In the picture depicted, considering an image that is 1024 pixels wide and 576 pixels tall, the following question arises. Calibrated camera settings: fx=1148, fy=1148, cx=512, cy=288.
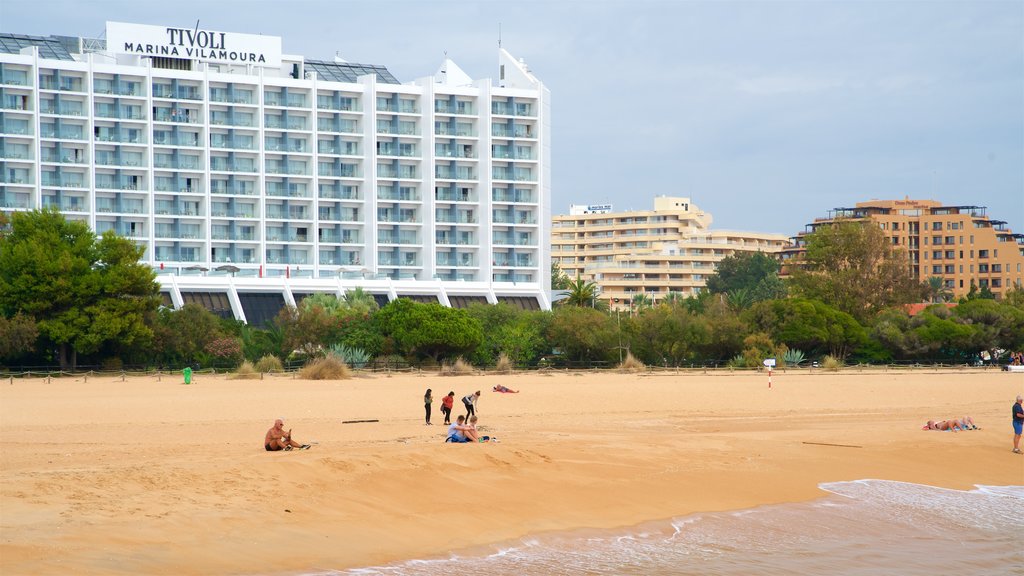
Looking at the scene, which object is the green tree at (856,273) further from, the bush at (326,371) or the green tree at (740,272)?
the green tree at (740,272)

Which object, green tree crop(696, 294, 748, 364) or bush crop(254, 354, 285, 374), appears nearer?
bush crop(254, 354, 285, 374)

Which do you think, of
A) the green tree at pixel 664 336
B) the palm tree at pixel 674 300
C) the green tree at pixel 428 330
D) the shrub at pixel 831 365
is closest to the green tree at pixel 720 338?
the green tree at pixel 664 336

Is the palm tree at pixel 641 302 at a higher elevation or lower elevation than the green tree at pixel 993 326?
higher

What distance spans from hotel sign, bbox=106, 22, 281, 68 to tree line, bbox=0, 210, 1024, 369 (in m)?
29.2

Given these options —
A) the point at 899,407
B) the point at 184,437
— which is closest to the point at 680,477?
the point at 184,437

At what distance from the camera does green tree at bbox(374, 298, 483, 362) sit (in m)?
64.3

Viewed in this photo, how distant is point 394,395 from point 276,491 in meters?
24.7

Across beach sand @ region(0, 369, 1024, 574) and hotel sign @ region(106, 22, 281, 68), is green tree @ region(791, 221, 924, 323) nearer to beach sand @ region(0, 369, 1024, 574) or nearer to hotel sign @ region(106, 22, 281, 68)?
beach sand @ region(0, 369, 1024, 574)

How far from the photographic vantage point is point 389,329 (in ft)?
215

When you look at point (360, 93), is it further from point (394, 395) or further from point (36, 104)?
point (394, 395)

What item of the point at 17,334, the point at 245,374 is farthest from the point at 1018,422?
the point at 17,334

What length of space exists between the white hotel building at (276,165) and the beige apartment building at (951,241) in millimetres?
56305

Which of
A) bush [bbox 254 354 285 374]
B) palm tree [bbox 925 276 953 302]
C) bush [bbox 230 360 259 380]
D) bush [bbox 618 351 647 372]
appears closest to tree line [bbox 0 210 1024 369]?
bush [bbox 618 351 647 372]

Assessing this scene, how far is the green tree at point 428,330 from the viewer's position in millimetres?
64312
